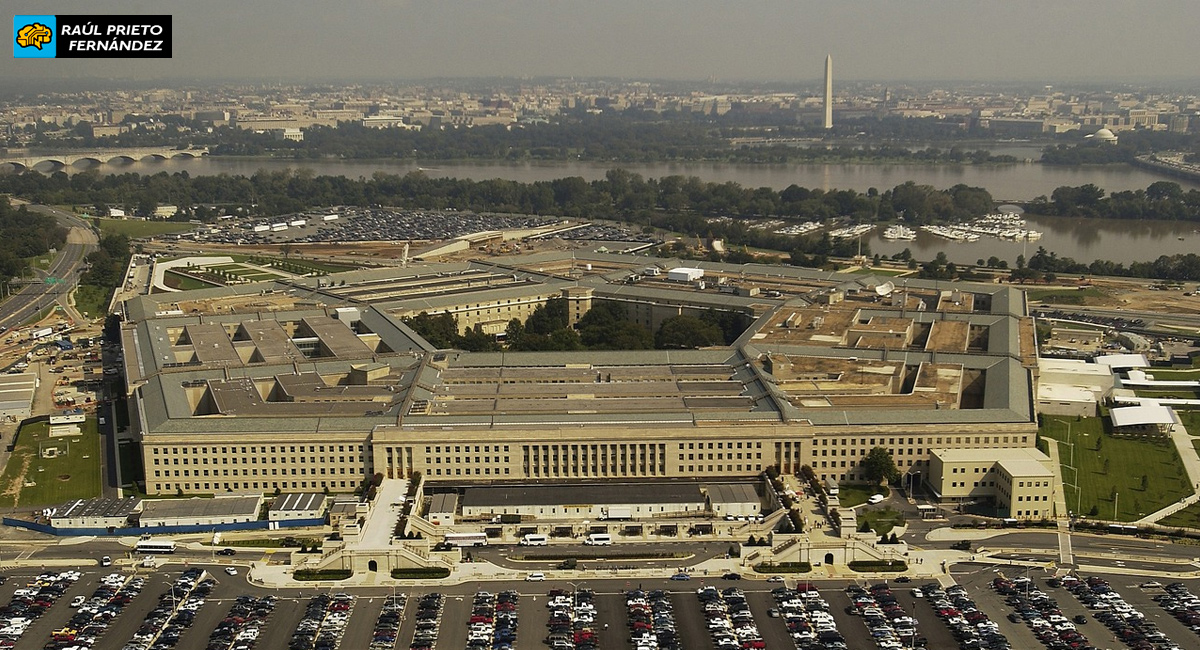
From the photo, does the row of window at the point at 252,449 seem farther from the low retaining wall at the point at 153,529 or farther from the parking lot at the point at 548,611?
the parking lot at the point at 548,611

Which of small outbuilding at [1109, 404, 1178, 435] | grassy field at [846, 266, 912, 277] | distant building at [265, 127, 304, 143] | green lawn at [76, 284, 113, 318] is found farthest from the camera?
distant building at [265, 127, 304, 143]

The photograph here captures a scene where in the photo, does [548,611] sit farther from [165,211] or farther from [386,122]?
[386,122]

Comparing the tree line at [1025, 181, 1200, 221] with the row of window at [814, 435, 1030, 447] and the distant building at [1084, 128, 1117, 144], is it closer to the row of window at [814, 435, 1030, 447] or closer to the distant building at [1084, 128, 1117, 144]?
the distant building at [1084, 128, 1117, 144]

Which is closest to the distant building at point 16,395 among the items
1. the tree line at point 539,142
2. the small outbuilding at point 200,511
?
the small outbuilding at point 200,511

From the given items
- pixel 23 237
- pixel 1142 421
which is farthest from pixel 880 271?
pixel 23 237

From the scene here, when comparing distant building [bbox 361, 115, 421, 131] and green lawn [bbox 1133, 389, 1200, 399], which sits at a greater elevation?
distant building [bbox 361, 115, 421, 131]

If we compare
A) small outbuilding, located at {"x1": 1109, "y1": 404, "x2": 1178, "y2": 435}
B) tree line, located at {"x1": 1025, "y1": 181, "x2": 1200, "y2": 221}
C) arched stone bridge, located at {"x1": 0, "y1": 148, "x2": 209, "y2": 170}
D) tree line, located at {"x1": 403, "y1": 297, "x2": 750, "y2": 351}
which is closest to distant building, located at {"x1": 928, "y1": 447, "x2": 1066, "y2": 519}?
small outbuilding, located at {"x1": 1109, "y1": 404, "x2": 1178, "y2": 435}
